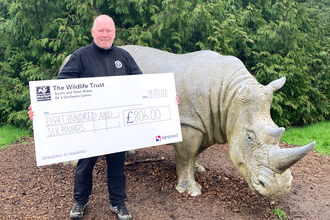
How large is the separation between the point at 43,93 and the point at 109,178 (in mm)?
1311

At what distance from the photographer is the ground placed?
3.68m

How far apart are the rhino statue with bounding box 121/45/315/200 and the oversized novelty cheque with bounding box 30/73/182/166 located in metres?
0.37

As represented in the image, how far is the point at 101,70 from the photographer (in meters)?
3.24

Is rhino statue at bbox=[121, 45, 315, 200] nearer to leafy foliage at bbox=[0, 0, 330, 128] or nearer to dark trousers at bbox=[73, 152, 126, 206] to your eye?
dark trousers at bbox=[73, 152, 126, 206]

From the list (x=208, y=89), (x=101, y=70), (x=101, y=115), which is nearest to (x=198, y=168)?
(x=208, y=89)

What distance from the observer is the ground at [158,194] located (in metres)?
3.68

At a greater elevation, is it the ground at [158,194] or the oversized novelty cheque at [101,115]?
the oversized novelty cheque at [101,115]

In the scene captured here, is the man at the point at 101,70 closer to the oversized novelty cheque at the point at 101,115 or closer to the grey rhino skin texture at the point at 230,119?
the oversized novelty cheque at the point at 101,115

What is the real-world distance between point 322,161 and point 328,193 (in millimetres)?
1831

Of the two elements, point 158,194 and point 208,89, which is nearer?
point 208,89

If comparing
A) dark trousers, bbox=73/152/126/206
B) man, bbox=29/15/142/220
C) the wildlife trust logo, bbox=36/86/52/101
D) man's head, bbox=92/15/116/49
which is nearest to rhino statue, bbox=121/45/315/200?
man, bbox=29/15/142/220

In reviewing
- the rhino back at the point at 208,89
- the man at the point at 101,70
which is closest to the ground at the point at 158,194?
the man at the point at 101,70

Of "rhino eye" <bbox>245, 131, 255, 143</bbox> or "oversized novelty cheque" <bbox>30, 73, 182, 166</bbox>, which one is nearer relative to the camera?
"oversized novelty cheque" <bbox>30, 73, 182, 166</bbox>

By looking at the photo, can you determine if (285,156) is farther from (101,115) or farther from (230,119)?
(101,115)
